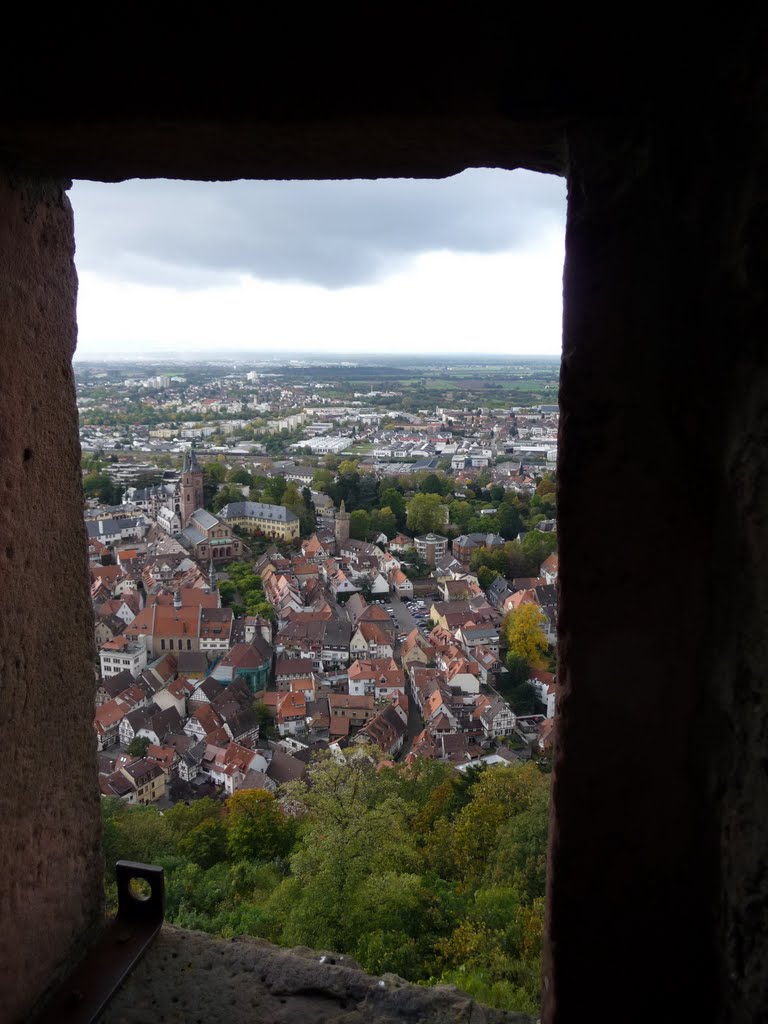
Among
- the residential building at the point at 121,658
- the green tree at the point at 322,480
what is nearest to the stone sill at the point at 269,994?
the residential building at the point at 121,658

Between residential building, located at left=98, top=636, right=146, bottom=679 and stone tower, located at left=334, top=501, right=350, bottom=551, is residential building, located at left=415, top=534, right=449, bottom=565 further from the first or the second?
residential building, located at left=98, top=636, right=146, bottom=679

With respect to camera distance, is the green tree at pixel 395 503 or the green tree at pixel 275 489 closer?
the green tree at pixel 395 503

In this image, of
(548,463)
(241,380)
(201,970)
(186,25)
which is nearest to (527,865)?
(201,970)

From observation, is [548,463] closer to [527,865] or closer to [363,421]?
[363,421]

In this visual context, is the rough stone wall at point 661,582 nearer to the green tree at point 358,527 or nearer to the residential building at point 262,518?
the green tree at point 358,527

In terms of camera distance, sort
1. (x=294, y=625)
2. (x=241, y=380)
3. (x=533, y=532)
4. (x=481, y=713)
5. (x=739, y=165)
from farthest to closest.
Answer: (x=241, y=380), (x=533, y=532), (x=294, y=625), (x=481, y=713), (x=739, y=165)

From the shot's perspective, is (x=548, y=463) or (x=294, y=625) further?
(x=548, y=463)
